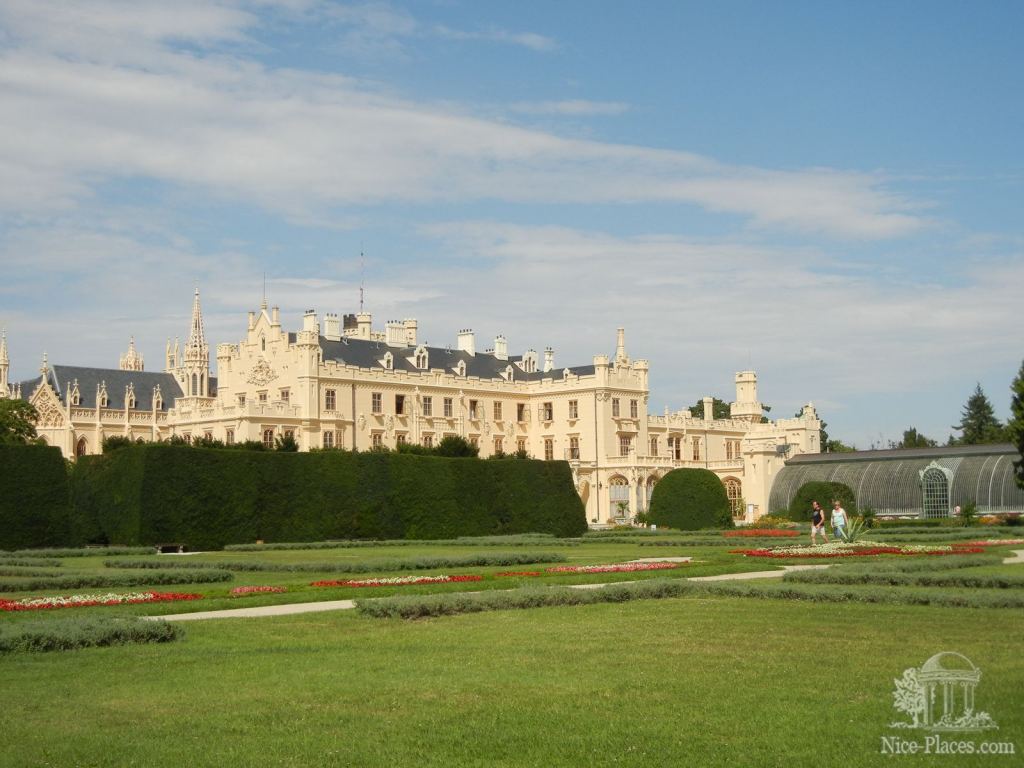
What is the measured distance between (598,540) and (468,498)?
755 cm

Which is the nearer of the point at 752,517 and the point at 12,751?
the point at 12,751

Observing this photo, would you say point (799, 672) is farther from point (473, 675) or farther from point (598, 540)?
point (598, 540)

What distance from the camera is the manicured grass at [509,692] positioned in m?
9.64

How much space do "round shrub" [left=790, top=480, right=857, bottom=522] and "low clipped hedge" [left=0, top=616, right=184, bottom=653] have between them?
46.7 m

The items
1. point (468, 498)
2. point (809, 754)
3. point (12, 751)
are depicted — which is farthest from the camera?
point (468, 498)

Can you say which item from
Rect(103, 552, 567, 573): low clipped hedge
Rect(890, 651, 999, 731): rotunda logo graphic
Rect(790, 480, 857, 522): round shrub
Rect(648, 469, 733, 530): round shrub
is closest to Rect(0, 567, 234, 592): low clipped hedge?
Rect(103, 552, 567, 573): low clipped hedge

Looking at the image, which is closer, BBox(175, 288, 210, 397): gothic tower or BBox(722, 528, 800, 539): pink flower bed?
BBox(722, 528, 800, 539): pink flower bed

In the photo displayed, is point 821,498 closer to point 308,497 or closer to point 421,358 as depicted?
point 308,497

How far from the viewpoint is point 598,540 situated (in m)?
50.8

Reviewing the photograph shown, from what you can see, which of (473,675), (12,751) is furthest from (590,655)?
(12,751)

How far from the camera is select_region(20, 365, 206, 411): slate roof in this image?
318 ft

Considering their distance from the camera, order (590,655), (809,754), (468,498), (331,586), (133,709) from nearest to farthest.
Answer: (809,754) → (133,709) → (590,655) → (331,586) → (468,498)

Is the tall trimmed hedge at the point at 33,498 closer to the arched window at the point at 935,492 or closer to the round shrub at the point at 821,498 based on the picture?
the round shrub at the point at 821,498

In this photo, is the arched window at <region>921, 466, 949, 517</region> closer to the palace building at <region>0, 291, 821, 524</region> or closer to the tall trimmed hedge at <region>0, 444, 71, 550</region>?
the palace building at <region>0, 291, 821, 524</region>
